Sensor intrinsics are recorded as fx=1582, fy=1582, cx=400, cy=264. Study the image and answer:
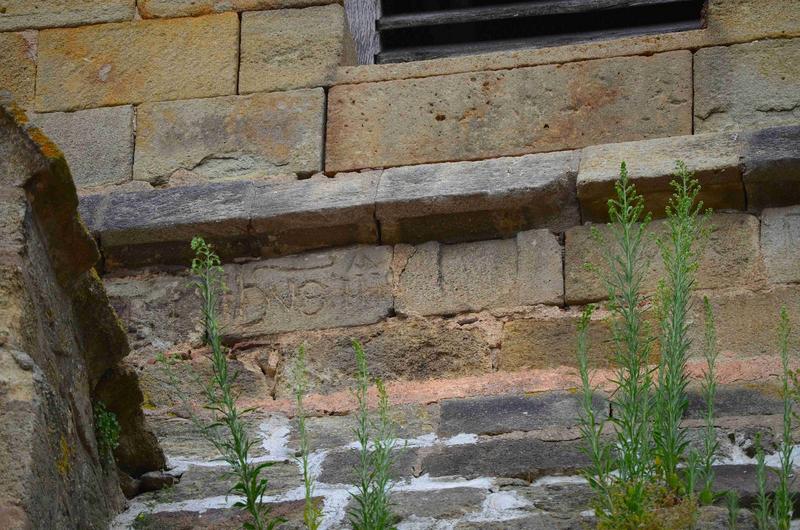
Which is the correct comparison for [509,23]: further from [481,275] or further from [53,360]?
[53,360]

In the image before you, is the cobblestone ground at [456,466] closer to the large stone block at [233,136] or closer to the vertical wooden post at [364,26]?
the large stone block at [233,136]

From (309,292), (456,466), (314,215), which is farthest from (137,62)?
(456,466)

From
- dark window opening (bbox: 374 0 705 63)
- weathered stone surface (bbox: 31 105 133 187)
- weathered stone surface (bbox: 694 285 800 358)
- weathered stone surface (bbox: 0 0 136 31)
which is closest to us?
weathered stone surface (bbox: 694 285 800 358)

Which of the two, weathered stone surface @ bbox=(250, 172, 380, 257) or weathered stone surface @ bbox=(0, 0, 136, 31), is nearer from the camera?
weathered stone surface @ bbox=(250, 172, 380, 257)

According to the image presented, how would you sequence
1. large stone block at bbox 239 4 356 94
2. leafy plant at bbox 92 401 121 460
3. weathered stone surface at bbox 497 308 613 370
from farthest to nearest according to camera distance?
large stone block at bbox 239 4 356 94 → weathered stone surface at bbox 497 308 613 370 → leafy plant at bbox 92 401 121 460

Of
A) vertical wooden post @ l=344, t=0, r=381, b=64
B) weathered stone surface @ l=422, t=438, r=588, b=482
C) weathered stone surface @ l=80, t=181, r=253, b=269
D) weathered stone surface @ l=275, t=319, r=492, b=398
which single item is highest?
vertical wooden post @ l=344, t=0, r=381, b=64

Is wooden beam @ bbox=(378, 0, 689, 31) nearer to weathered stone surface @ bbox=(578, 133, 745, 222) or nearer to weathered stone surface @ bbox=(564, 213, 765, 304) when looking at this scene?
weathered stone surface @ bbox=(578, 133, 745, 222)

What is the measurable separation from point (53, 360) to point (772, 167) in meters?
2.63

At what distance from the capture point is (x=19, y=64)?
20.7ft

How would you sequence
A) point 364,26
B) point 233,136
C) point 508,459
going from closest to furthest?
point 508,459 → point 233,136 → point 364,26

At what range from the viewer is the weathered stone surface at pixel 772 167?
518 centimetres

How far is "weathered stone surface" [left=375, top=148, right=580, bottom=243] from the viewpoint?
5344mm

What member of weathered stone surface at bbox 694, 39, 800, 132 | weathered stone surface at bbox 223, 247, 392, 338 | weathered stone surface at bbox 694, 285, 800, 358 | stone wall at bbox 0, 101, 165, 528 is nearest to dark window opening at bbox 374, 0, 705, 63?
weathered stone surface at bbox 694, 39, 800, 132

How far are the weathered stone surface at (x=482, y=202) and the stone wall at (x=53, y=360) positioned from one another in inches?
60.6
